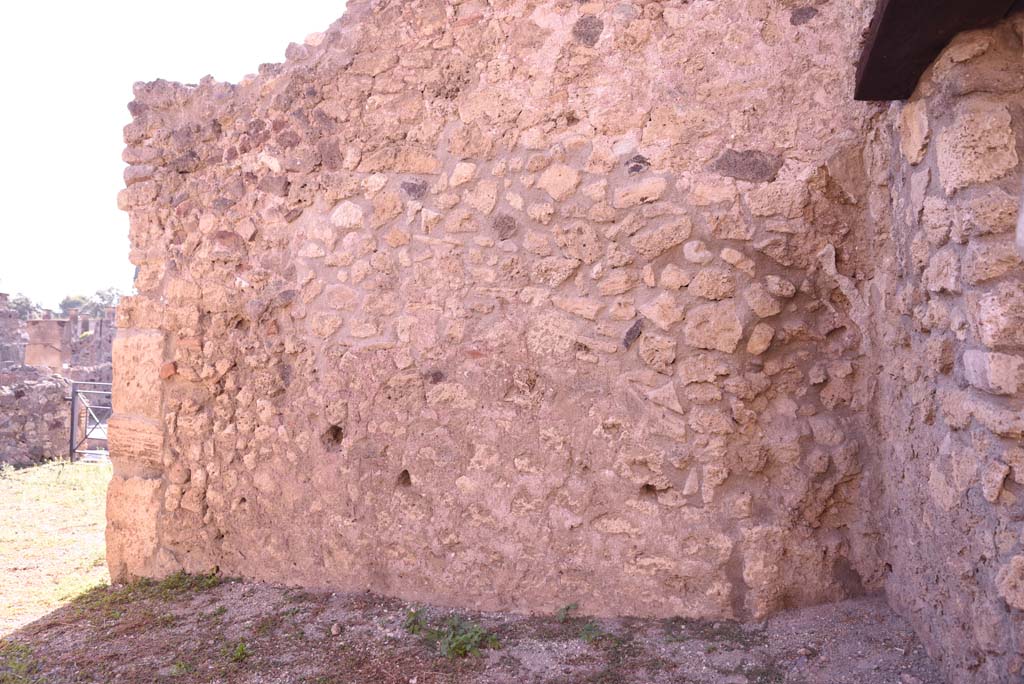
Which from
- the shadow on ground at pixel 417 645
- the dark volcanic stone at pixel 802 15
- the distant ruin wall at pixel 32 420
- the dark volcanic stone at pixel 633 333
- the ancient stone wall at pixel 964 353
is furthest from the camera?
the distant ruin wall at pixel 32 420

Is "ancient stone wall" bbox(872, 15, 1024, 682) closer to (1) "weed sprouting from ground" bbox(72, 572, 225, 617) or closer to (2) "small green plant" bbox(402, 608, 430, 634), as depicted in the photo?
(2) "small green plant" bbox(402, 608, 430, 634)

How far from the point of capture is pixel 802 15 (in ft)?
9.97

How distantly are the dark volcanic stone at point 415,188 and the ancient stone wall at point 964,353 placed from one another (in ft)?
6.41

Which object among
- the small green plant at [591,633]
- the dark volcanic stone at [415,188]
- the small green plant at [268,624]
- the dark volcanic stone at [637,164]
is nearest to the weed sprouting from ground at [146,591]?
the small green plant at [268,624]

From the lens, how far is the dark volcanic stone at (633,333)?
3.17 meters

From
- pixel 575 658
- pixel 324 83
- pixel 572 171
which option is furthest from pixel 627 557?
pixel 324 83

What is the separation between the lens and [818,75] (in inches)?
118

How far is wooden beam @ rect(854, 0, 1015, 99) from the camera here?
6.81 ft

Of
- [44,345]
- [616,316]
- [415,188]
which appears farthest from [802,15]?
[44,345]

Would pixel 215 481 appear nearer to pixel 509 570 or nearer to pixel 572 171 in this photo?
pixel 509 570

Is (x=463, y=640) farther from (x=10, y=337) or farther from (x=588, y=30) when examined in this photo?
(x=10, y=337)

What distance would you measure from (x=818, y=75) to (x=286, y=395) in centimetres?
277

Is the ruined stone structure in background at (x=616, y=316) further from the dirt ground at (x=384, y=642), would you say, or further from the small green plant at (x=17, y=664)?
the small green plant at (x=17, y=664)

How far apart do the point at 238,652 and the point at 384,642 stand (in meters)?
0.60
